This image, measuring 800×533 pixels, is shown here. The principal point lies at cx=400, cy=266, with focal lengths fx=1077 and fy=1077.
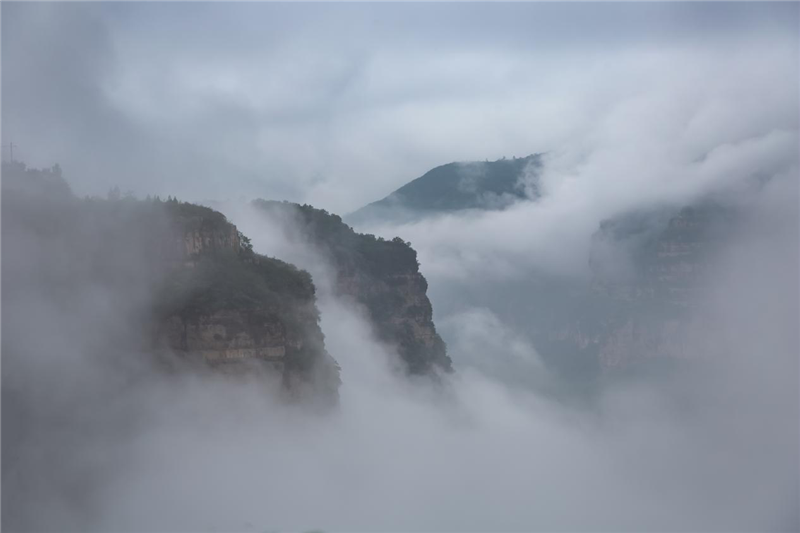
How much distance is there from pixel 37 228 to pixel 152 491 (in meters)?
16.7

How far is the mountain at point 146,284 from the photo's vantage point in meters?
61.3

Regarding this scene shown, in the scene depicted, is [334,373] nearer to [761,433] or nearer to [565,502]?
[565,502]

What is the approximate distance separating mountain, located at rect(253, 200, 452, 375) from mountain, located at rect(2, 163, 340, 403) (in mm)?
46794

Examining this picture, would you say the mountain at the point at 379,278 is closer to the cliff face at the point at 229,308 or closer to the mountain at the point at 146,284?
the cliff face at the point at 229,308

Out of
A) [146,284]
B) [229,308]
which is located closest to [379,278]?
[229,308]

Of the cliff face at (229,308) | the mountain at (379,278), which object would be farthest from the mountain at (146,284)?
the mountain at (379,278)

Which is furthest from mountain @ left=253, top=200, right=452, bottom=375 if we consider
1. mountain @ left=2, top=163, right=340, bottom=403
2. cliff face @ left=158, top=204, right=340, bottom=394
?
mountain @ left=2, top=163, right=340, bottom=403

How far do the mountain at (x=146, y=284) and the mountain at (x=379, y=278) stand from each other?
46794mm

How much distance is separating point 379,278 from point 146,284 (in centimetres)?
6090

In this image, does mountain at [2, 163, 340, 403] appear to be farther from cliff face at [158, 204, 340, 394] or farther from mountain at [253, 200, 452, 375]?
mountain at [253, 200, 452, 375]

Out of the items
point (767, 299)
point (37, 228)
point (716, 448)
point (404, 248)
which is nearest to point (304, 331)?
point (37, 228)

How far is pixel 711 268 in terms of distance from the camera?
639 feet

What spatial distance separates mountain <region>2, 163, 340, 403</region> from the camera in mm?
61281

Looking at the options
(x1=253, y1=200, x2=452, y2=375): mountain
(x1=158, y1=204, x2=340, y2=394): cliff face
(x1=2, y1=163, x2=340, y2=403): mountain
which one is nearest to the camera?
(x1=2, y1=163, x2=340, y2=403): mountain
